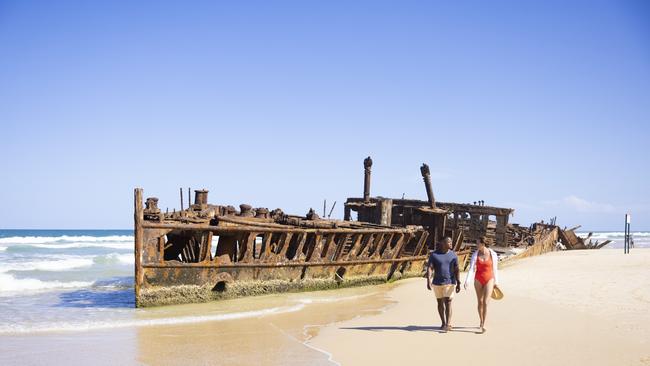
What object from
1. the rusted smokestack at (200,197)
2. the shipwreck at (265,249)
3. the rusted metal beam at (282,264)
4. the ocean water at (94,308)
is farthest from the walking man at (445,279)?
the rusted smokestack at (200,197)

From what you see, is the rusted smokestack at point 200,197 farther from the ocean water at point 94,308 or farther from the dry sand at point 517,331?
the dry sand at point 517,331

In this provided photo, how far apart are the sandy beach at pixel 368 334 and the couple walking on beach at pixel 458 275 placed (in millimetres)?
365

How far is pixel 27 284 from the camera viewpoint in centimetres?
1806

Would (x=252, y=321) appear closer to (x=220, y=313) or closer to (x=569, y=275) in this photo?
(x=220, y=313)

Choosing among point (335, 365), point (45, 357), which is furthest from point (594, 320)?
point (45, 357)

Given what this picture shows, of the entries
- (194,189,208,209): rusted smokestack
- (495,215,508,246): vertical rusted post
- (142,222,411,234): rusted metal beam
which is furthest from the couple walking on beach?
(495,215,508,246): vertical rusted post

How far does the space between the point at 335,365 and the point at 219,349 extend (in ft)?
5.77

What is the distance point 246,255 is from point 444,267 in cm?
531

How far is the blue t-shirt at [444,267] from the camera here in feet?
26.5

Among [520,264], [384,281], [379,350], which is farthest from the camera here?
[520,264]

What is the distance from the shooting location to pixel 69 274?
21828 mm

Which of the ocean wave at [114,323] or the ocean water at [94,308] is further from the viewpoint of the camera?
the ocean water at [94,308]

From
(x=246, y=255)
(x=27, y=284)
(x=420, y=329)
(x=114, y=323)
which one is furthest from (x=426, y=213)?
(x=27, y=284)

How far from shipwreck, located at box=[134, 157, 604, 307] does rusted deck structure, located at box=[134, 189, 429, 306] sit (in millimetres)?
19
